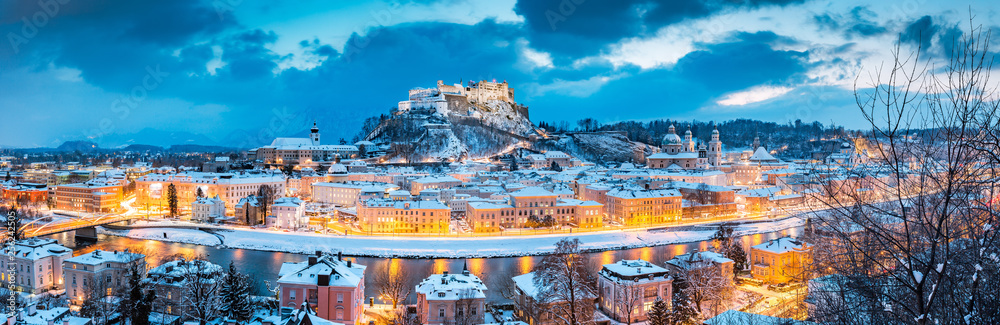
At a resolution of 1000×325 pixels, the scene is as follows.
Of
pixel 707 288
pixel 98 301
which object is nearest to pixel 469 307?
pixel 707 288

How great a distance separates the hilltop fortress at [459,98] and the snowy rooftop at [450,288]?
3369 cm

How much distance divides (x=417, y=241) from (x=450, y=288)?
8399 millimetres

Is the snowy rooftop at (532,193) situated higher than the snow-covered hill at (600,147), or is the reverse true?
the snow-covered hill at (600,147)

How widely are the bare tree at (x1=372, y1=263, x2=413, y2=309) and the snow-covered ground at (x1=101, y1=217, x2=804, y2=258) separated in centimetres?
200

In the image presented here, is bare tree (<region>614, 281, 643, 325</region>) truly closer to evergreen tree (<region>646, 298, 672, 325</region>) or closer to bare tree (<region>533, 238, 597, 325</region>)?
bare tree (<region>533, 238, 597, 325</region>)

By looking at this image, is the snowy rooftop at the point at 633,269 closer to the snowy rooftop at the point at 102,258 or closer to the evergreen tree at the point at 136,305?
the evergreen tree at the point at 136,305

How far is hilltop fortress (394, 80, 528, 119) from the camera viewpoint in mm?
42906

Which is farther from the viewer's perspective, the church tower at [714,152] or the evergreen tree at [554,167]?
the church tower at [714,152]

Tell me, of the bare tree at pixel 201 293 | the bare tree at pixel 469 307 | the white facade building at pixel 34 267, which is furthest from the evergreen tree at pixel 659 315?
the white facade building at pixel 34 267

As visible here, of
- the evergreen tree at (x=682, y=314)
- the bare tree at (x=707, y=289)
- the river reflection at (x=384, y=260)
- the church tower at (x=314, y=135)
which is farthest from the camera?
the church tower at (x=314, y=135)

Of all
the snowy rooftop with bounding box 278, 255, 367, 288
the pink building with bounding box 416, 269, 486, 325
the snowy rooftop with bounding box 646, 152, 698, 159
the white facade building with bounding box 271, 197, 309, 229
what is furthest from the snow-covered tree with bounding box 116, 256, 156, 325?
the snowy rooftop with bounding box 646, 152, 698, 159

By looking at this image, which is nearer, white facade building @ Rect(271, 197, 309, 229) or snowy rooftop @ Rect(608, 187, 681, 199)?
white facade building @ Rect(271, 197, 309, 229)

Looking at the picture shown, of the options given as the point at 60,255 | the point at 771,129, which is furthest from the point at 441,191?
the point at 771,129

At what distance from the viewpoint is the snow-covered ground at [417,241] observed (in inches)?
610
